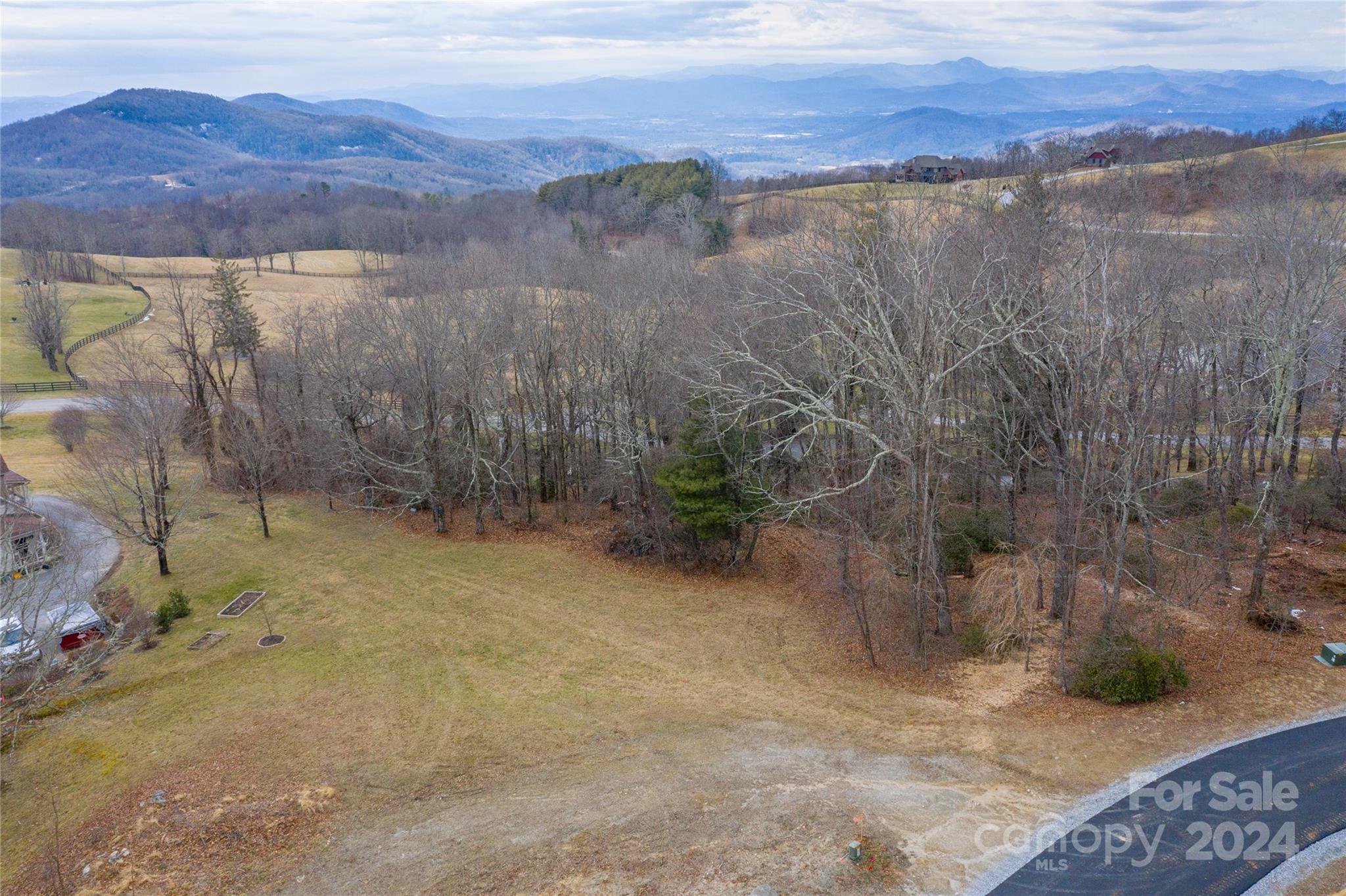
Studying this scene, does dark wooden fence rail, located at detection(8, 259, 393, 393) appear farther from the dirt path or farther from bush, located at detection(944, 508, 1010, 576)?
bush, located at detection(944, 508, 1010, 576)

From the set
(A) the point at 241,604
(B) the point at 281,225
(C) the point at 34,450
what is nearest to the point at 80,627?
(A) the point at 241,604

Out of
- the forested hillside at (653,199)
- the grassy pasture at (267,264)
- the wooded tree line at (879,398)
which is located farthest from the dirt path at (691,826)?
the grassy pasture at (267,264)

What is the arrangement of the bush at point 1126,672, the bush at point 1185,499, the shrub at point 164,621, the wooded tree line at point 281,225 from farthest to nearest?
the wooded tree line at point 281,225 < the bush at point 1185,499 < the shrub at point 164,621 < the bush at point 1126,672

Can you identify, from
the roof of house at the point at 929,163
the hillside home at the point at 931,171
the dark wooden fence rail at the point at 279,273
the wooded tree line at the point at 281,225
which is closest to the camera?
the dark wooden fence rail at the point at 279,273

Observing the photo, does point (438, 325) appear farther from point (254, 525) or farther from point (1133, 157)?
point (1133, 157)

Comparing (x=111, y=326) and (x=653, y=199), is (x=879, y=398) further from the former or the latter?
(x=111, y=326)

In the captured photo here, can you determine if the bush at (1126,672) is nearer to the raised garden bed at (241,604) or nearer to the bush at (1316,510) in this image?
the bush at (1316,510)

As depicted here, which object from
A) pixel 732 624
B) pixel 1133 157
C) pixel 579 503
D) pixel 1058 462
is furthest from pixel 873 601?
pixel 1133 157
